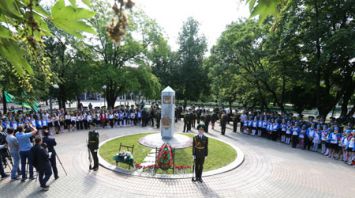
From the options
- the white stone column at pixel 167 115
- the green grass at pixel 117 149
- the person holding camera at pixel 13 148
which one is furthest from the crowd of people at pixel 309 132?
the person holding camera at pixel 13 148

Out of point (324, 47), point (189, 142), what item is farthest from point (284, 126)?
point (189, 142)

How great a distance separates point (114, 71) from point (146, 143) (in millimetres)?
13438

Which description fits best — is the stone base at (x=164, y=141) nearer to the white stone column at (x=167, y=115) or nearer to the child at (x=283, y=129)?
the white stone column at (x=167, y=115)

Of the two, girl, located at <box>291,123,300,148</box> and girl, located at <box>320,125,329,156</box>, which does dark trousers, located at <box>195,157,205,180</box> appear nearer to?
girl, located at <box>320,125,329,156</box>

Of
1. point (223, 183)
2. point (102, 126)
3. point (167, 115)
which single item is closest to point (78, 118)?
point (102, 126)

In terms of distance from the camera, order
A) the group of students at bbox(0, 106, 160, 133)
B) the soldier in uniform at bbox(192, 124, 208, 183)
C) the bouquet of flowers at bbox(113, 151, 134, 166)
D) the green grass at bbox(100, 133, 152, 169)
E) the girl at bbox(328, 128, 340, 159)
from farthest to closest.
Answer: the group of students at bbox(0, 106, 160, 133)
the girl at bbox(328, 128, 340, 159)
the green grass at bbox(100, 133, 152, 169)
the bouquet of flowers at bbox(113, 151, 134, 166)
the soldier in uniform at bbox(192, 124, 208, 183)

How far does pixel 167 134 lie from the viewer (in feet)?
54.5

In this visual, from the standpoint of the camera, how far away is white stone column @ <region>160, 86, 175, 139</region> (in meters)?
16.7

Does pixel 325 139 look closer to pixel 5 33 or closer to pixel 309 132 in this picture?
pixel 309 132

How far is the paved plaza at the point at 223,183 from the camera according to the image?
28.1 ft

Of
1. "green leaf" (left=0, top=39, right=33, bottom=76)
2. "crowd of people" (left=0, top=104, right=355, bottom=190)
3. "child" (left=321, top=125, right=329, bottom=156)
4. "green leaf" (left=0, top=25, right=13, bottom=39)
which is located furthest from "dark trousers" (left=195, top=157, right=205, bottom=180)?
"child" (left=321, top=125, right=329, bottom=156)

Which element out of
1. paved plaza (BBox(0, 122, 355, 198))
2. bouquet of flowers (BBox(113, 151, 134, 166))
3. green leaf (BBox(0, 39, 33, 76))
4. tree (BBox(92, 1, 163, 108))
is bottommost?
paved plaza (BBox(0, 122, 355, 198))

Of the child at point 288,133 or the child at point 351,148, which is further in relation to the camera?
the child at point 288,133

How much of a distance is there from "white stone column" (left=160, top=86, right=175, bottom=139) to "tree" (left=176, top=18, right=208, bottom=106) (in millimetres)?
26577
